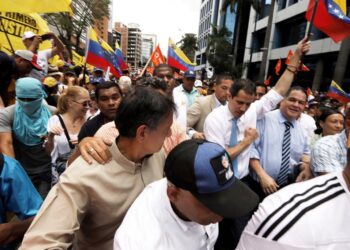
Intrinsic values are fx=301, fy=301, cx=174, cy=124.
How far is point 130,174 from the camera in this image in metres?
1.54

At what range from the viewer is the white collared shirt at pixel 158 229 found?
3.55ft

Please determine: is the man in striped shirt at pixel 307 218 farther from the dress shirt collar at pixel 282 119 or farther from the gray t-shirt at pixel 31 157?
the gray t-shirt at pixel 31 157

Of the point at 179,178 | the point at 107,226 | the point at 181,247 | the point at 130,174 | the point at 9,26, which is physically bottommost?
the point at 107,226

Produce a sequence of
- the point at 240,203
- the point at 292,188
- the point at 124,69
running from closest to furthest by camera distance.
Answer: the point at 292,188
the point at 240,203
the point at 124,69

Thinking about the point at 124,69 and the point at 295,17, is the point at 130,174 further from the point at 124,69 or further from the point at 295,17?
the point at 295,17

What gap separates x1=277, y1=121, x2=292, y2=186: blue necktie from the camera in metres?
3.18

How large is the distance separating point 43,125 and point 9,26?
9.89 ft

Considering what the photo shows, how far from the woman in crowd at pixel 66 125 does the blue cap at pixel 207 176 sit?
197 cm

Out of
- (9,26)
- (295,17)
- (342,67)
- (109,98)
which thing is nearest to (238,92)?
(109,98)

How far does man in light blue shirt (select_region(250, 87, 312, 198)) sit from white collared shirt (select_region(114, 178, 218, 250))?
202 cm

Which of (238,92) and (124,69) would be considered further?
(124,69)

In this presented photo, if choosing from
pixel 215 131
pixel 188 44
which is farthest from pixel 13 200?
pixel 188 44

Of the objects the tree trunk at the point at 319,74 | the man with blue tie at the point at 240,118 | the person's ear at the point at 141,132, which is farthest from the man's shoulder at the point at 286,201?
the tree trunk at the point at 319,74

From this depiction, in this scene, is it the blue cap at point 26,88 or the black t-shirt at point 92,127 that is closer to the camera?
the black t-shirt at point 92,127
